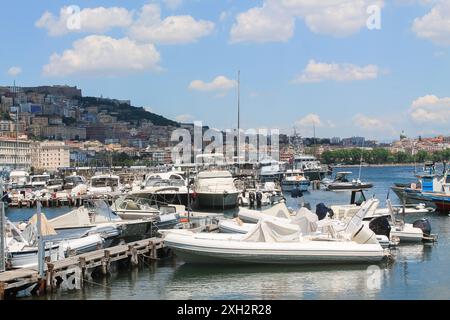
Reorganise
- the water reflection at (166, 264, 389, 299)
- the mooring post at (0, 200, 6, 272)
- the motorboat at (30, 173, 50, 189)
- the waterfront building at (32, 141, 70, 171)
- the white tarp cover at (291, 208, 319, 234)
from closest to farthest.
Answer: the mooring post at (0, 200, 6, 272), the water reflection at (166, 264, 389, 299), the white tarp cover at (291, 208, 319, 234), the motorboat at (30, 173, 50, 189), the waterfront building at (32, 141, 70, 171)

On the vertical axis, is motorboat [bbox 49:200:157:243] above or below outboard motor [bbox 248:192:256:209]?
above

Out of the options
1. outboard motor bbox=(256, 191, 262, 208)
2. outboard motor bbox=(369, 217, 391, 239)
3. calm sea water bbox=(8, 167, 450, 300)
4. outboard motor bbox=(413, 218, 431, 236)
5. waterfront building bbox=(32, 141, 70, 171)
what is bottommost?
calm sea water bbox=(8, 167, 450, 300)

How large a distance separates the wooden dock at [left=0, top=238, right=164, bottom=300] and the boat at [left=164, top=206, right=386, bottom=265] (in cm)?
177

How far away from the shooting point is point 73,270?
847 inches

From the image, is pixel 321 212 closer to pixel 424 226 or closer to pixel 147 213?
pixel 424 226

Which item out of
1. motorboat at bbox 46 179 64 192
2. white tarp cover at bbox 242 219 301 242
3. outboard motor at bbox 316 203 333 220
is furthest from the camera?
motorboat at bbox 46 179 64 192

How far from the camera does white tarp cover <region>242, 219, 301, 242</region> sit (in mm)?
24453

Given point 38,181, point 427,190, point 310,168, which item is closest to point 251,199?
point 427,190

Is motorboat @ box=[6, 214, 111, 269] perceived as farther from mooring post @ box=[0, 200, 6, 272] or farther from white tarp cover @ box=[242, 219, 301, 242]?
white tarp cover @ box=[242, 219, 301, 242]

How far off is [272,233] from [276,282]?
255 centimetres

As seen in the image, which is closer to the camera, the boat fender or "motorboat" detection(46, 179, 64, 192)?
the boat fender

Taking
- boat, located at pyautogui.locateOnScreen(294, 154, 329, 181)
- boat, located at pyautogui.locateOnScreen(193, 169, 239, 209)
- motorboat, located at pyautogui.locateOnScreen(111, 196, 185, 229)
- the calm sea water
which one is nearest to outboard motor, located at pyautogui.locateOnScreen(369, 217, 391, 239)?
the calm sea water

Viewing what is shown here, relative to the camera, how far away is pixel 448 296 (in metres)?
20.0
